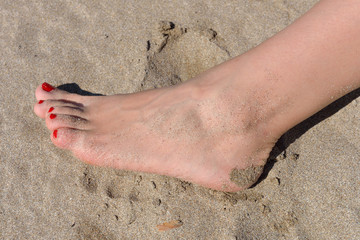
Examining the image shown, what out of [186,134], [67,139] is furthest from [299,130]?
[67,139]

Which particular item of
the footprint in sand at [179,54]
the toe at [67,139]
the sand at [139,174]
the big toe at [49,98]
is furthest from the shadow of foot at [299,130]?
the big toe at [49,98]

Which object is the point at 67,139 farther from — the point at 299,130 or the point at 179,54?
the point at 299,130

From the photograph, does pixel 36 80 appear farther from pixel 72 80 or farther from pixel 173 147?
pixel 173 147

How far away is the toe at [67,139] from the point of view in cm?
149

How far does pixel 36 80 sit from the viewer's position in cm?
171

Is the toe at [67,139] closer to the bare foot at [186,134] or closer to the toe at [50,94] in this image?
the bare foot at [186,134]

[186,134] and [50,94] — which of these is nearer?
[186,134]

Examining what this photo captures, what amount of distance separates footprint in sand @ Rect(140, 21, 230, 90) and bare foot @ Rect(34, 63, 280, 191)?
15 centimetres

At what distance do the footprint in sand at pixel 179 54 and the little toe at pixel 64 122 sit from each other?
0.32m

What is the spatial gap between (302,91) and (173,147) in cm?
54

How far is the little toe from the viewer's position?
1.55 meters

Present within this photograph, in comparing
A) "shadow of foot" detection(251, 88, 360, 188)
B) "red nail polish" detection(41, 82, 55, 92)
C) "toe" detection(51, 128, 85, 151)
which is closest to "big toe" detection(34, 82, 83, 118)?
"red nail polish" detection(41, 82, 55, 92)

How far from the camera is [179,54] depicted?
1.74m

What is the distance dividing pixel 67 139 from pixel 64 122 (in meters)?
0.10
